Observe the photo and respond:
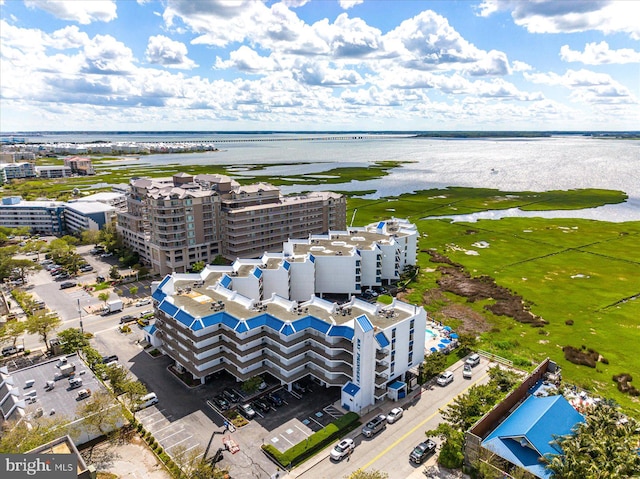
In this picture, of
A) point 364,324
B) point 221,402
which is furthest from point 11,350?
point 364,324

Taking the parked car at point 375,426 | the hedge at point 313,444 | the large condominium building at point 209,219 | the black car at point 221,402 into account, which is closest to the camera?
the hedge at point 313,444

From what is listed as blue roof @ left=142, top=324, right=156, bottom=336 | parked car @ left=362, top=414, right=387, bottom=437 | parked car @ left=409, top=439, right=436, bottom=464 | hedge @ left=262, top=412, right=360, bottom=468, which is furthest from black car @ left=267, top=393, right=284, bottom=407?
blue roof @ left=142, top=324, right=156, bottom=336

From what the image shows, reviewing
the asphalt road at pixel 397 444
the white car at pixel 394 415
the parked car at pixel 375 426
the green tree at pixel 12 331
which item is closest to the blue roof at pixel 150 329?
the green tree at pixel 12 331

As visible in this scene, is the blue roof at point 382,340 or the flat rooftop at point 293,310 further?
the flat rooftop at point 293,310

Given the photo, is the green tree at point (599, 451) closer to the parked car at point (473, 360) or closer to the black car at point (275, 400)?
the parked car at point (473, 360)

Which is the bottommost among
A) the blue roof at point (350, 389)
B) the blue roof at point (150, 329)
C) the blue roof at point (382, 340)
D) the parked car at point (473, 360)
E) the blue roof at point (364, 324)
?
the parked car at point (473, 360)

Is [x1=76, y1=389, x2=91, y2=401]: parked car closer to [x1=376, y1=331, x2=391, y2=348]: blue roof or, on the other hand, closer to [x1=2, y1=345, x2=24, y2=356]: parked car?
[x1=2, y1=345, x2=24, y2=356]: parked car

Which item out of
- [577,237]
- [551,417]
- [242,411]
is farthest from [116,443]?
[577,237]

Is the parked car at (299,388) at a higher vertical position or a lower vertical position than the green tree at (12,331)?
lower
